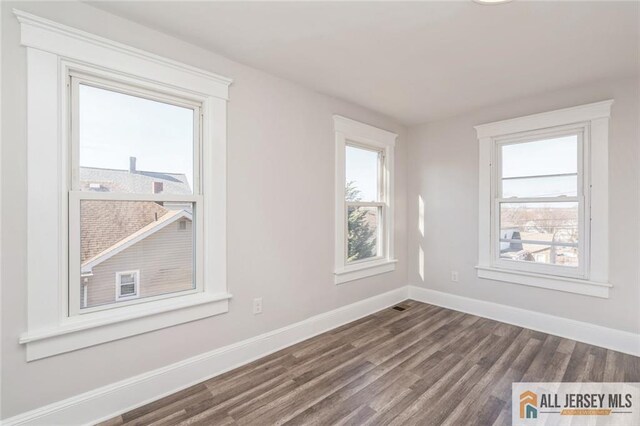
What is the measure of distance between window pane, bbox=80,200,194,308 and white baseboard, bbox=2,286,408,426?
0.54m

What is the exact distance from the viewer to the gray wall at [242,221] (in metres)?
1.55

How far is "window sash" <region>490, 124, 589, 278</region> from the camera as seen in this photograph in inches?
112

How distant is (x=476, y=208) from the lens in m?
3.57

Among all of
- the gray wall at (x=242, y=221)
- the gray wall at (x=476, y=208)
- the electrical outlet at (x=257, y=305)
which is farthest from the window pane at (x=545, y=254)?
the electrical outlet at (x=257, y=305)

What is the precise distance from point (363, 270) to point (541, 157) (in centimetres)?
228

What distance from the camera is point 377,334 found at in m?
2.99

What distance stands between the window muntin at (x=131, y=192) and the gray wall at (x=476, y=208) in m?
2.98

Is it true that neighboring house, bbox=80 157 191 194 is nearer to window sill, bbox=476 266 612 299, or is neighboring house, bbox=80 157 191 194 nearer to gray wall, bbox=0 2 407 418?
gray wall, bbox=0 2 407 418

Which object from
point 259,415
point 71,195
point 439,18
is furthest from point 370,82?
point 259,415

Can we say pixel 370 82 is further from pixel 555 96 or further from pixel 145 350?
pixel 145 350

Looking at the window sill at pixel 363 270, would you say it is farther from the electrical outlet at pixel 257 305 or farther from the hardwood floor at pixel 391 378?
the electrical outlet at pixel 257 305

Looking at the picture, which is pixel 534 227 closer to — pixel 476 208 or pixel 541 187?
pixel 541 187

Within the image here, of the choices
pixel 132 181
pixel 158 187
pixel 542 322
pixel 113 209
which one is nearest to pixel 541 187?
pixel 542 322

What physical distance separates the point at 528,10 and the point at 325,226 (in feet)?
7.38
